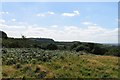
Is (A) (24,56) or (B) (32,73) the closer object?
(B) (32,73)

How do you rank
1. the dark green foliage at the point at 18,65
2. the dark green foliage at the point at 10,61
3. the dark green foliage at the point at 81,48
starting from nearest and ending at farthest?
the dark green foliage at the point at 18,65, the dark green foliage at the point at 10,61, the dark green foliage at the point at 81,48

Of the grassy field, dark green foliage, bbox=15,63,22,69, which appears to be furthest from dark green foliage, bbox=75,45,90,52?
dark green foliage, bbox=15,63,22,69

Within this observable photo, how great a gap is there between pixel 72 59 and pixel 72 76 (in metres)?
7.21

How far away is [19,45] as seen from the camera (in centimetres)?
4738

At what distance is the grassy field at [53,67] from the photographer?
22203mm

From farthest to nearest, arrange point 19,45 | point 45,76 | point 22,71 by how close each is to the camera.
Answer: point 19,45, point 22,71, point 45,76

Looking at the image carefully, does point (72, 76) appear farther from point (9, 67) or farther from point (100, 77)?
point (9, 67)

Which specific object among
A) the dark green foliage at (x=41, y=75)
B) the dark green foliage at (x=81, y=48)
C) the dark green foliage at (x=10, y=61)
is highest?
the dark green foliage at (x=10, y=61)

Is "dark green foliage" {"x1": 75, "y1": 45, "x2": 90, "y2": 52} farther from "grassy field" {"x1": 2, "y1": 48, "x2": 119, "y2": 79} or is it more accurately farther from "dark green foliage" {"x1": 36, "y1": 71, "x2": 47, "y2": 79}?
"dark green foliage" {"x1": 36, "y1": 71, "x2": 47, "y2": 79}

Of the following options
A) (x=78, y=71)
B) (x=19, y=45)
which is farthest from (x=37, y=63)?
(x=19, y=45)

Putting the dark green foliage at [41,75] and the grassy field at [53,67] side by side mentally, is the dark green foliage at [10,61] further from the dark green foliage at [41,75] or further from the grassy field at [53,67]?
the dark green foliage at [41,75]

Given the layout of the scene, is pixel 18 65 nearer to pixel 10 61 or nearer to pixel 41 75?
pixel 10 61

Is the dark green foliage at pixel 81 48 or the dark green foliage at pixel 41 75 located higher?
the dark green foliage at pixel 41 75

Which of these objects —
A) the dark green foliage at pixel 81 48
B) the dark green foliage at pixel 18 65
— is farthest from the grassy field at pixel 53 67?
the dark green foliage at pixel 81 48
